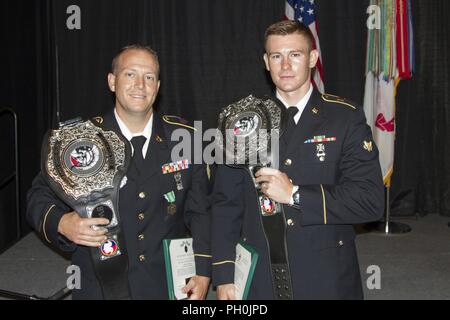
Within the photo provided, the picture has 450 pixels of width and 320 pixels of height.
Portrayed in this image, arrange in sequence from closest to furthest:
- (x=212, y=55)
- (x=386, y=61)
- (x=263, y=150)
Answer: (x=263, y=150) < (x=386, y=61) < (x=212, y=55)

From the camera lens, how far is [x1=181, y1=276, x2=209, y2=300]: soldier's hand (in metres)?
2.13

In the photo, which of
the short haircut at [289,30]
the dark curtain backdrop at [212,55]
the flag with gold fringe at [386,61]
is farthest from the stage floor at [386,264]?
the short haircut at [289,30]

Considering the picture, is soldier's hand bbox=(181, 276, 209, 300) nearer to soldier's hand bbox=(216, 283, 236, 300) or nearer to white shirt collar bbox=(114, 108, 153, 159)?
soldier's hand bbox=(216, 283, 236, 300)

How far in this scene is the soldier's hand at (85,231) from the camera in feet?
6.43

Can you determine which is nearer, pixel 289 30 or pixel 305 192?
pixel 305 192

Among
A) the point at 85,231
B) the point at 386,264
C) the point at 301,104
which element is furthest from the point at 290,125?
the point at 386,264

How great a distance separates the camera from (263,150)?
6.72 ft

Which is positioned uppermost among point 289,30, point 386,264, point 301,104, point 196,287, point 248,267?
point 289,30

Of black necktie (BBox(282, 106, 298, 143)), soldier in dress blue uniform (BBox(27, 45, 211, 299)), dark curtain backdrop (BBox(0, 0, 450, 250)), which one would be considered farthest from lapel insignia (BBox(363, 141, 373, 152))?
dark curtain backdrop (BBox(0, 0, 450, 250))

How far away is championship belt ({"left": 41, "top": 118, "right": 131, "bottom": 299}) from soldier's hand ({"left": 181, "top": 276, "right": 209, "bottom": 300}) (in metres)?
0.23

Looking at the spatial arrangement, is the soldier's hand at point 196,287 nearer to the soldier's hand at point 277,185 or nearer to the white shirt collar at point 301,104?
the soldier's hand at point 277,185

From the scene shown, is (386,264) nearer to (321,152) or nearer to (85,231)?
(321,152)

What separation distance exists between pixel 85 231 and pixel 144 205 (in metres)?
0.26

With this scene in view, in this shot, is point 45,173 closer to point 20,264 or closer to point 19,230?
point 20,264
